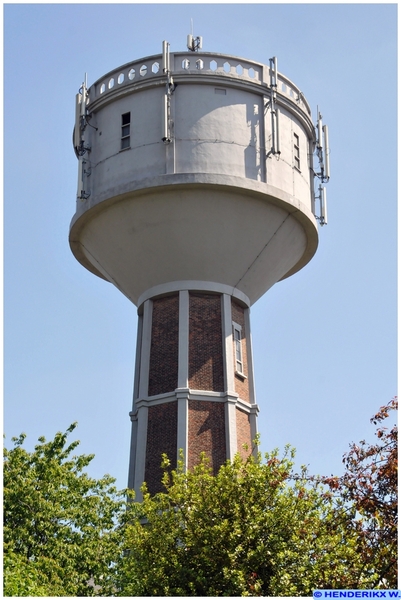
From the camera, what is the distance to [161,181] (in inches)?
925

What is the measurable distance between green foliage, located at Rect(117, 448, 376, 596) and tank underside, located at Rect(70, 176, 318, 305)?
286 inches

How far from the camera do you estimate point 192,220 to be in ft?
77.9

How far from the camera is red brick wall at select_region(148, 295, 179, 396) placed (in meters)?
24.3

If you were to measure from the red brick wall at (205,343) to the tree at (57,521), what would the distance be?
364 cm

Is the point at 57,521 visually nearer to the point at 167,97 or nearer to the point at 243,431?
the point at 243,431

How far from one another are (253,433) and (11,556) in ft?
26.1

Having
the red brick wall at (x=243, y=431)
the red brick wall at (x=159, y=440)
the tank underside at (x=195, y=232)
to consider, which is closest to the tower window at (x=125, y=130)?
the tank underside at (x=195, y=232)

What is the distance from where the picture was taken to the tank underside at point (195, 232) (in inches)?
935

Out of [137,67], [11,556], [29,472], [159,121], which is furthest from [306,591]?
[137,67]

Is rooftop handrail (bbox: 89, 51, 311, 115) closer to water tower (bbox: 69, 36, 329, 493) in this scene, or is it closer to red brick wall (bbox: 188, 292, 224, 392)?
water tower (bbox: 69, 36, 329, 493)

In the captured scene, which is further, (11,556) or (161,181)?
(161,181)

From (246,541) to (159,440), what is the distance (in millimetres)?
7043

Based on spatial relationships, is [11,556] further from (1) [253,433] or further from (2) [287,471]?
(1) [253,433]

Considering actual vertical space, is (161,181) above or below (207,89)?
below
